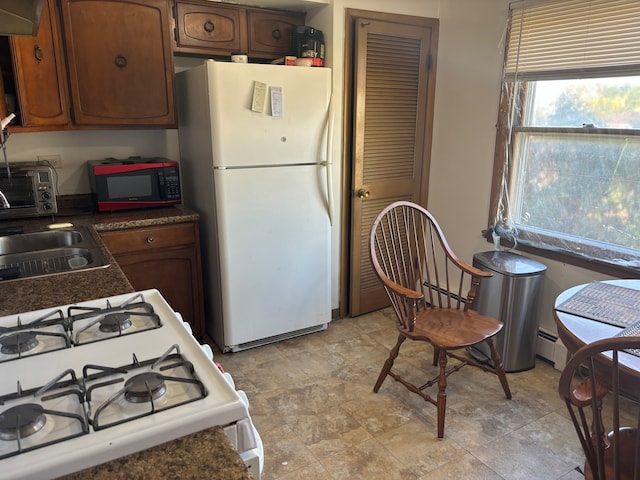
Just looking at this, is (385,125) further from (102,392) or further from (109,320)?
(102,392)

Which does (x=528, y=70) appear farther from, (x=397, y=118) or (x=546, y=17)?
(x=397, y=118)

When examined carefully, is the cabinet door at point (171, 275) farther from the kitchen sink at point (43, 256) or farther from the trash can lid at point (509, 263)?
the trash can lid at point (509, 263)

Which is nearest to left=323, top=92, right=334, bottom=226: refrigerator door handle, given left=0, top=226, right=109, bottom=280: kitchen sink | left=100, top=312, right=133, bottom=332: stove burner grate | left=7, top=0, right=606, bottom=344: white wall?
left=7, top=0, right=606, bottom=344: white wall

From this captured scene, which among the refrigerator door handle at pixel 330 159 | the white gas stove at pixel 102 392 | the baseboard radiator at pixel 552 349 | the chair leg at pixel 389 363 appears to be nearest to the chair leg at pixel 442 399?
the chair leg at pixel 389 363

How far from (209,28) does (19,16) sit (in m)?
1.67

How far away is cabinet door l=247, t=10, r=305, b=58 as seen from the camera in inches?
112

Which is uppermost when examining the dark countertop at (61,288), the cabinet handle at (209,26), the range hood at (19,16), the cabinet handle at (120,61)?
the cabinet handle at (209,26)

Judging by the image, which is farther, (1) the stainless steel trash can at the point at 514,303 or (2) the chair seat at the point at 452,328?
(1) the stainless steel trash can at the point at 514,303

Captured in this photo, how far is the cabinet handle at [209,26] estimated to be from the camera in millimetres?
2717

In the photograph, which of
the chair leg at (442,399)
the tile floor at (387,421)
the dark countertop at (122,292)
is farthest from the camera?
the chair leg at (442,399)

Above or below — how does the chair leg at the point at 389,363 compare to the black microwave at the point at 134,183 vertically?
below

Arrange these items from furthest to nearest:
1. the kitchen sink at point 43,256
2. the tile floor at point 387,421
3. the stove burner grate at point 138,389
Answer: the tile floor at point 387,421 < the kitchen sink at point 43,256 < the stove burner grate at point 138,389

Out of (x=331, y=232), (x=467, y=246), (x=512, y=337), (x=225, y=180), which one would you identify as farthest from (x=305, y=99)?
(x=512, y=337)

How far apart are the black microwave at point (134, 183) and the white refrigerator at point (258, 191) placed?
17cm
